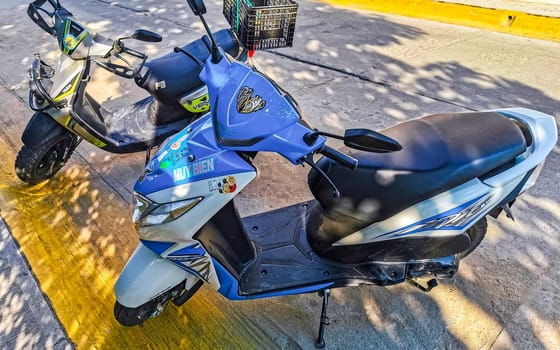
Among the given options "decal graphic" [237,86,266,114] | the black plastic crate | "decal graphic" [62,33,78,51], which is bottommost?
"decal graphic" [62,33,78,51]

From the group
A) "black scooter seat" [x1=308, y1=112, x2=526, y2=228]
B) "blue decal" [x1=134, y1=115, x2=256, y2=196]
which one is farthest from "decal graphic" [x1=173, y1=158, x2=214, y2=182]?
"black scooter seat" [x1=308, y1=112, x2=526, y2=228]

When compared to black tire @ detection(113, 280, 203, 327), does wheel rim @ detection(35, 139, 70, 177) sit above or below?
below

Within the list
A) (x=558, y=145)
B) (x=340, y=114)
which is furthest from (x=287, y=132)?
(x=558, y=145)

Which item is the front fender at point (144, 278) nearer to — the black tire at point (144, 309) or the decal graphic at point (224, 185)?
the black tire at point (144, 309)

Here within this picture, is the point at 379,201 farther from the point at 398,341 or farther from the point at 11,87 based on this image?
the point at 11,87

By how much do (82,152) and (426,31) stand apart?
5.08m

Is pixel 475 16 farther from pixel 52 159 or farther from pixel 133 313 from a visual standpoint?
pixel 133 313

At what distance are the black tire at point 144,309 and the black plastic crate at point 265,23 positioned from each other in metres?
1.59

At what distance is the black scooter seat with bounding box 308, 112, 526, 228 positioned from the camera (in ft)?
5.77

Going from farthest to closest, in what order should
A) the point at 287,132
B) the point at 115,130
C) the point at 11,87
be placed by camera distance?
the point at 11,87
the point at 115,130
the point at 287,132

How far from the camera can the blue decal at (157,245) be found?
181 centimetres

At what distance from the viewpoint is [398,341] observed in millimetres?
2084

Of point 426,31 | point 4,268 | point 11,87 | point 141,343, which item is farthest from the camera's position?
point 426,31

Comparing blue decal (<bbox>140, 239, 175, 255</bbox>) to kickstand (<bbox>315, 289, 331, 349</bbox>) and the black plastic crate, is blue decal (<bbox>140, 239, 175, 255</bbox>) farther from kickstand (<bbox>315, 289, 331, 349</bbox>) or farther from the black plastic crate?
the black plastic crate
